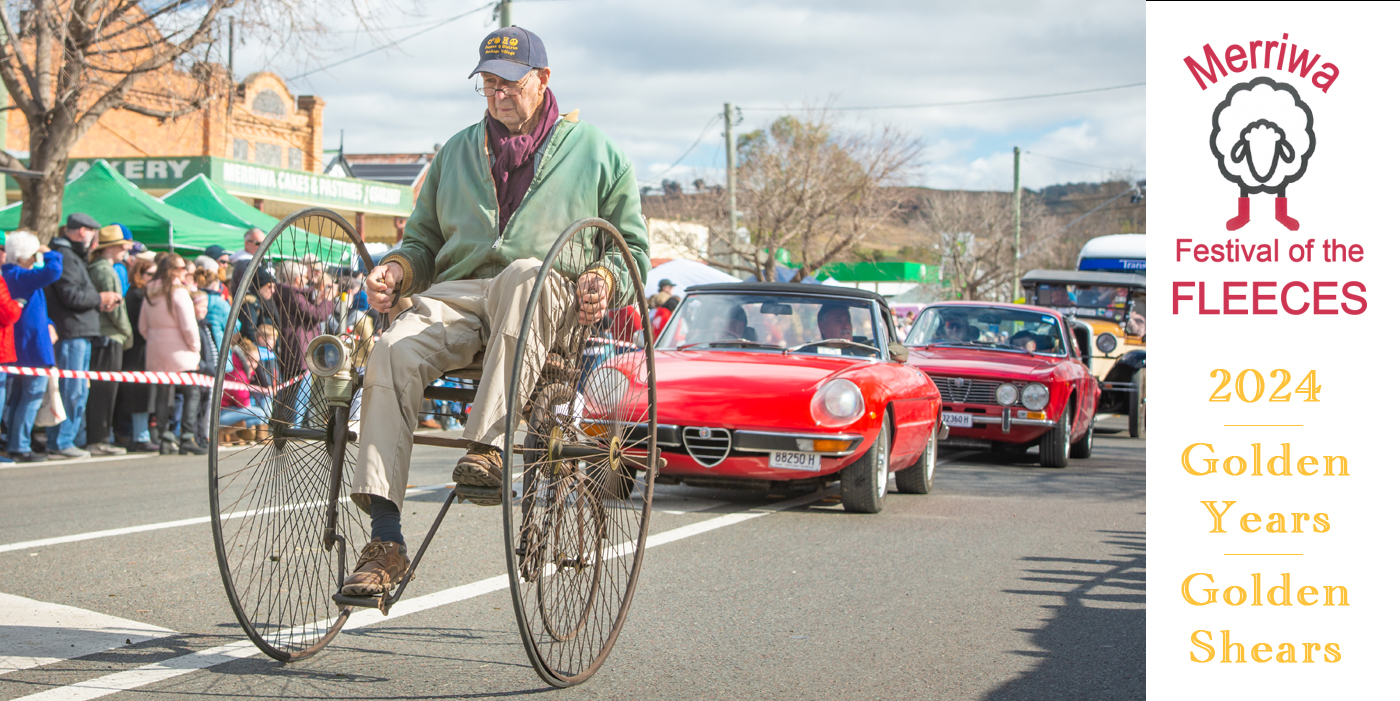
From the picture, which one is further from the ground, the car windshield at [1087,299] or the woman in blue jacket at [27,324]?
the car windshield at [1087,299]

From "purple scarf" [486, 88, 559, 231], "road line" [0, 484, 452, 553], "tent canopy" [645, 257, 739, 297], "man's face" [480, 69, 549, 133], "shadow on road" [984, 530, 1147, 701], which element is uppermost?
"tent canopy" [645, 257, 739, 297]

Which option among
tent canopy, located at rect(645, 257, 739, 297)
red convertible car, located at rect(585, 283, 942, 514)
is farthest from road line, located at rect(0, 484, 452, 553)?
tent canopy, located at rect(645, 257, 739, 297)

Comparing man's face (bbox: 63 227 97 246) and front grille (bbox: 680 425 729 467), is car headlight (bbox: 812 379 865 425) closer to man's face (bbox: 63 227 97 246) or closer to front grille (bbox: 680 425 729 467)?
front grille (bbox: 680 425 729 467)

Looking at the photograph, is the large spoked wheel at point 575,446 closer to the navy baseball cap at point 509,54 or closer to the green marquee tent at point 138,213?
the navy baseball cap at point 509,54

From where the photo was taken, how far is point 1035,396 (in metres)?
11.8

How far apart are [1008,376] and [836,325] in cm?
298

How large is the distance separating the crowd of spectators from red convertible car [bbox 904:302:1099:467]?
6.11 metres

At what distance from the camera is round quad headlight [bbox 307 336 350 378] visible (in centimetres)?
400

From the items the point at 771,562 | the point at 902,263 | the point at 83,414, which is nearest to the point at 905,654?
the point at 771,562

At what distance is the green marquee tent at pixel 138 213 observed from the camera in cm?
1526
